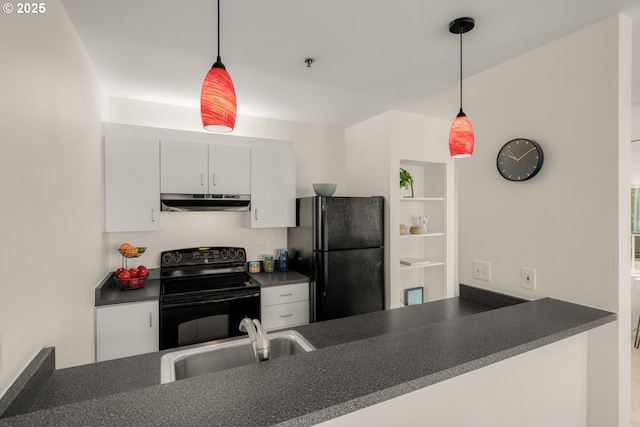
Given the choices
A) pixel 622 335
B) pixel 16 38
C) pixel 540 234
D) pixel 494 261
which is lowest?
pixel 622 335

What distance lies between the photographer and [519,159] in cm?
194

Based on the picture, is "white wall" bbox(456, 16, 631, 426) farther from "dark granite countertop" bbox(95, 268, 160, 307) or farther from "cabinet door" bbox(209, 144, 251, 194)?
"dark granite countertop" bbox(95, 268, 160, 307)

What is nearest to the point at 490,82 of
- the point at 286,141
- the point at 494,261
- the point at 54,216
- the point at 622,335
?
the point at 494,261

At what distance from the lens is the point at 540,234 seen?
186 cm

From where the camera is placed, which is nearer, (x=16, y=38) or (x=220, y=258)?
(x=16, y=38)

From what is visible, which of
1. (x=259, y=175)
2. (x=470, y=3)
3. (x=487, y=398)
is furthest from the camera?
(x=259, y=175)

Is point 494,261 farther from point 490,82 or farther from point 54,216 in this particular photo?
point 54,216

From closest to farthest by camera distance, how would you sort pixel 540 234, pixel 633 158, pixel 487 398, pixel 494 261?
pixel 487 398 → pixel 540 234 → pixel 494 261 → pixel 633 158

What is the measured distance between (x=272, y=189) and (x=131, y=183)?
1.19 metres

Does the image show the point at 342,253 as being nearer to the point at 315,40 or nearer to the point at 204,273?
the point at 204,273

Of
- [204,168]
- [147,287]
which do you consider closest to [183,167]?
[204,168]

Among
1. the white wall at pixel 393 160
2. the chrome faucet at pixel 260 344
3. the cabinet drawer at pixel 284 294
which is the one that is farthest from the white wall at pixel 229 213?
the chrome faucet at pixel 260 344

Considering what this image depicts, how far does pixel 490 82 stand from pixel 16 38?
7.91 ft

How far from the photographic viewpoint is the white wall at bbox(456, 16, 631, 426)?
157cm
